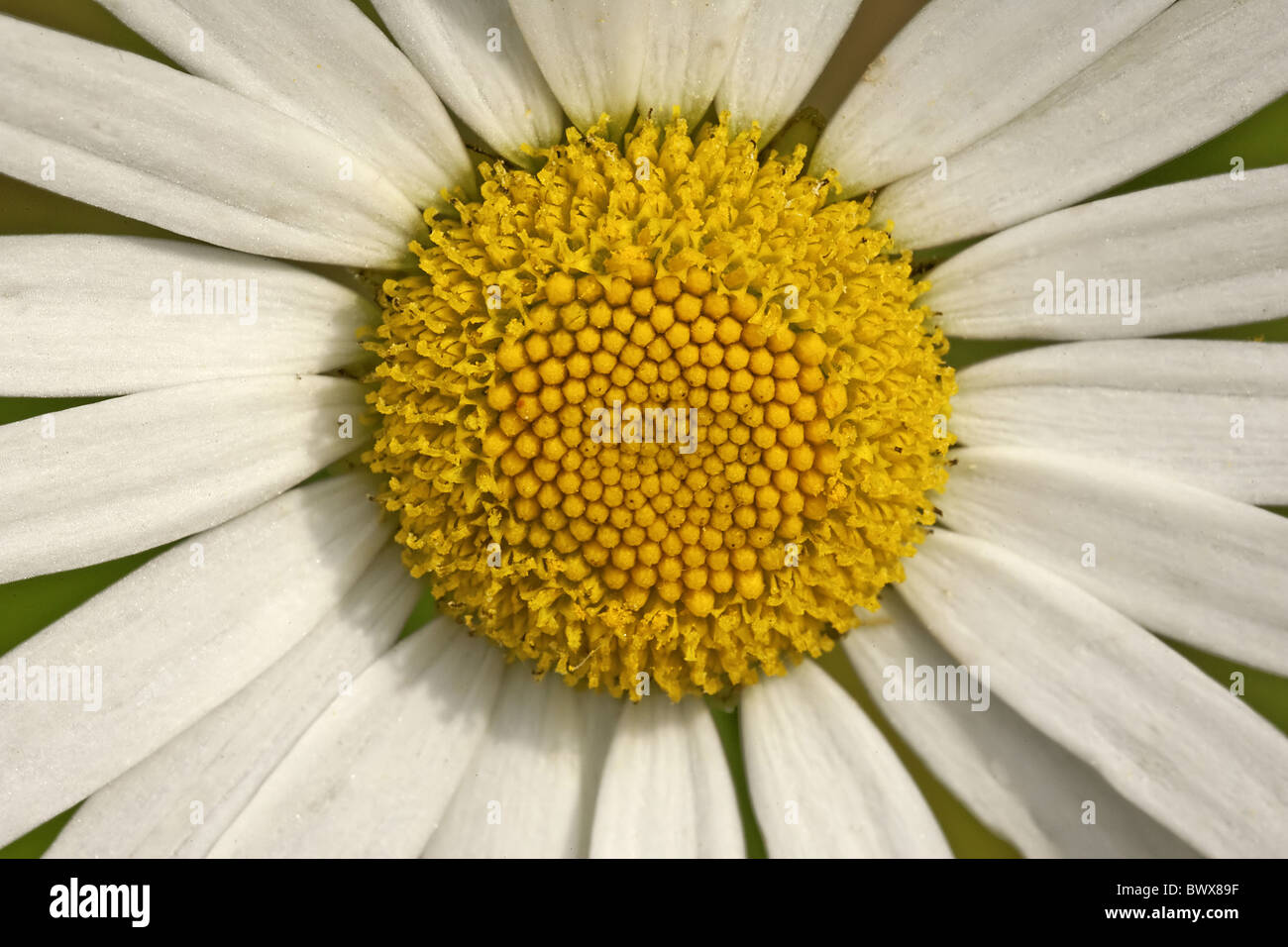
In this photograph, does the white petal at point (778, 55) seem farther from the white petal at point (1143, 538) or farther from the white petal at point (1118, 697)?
the white petal at point (1118, 697)

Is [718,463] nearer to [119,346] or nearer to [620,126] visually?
[620,126]

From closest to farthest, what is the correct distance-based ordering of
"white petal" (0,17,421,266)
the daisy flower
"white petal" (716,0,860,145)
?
"white petal" (0,17,421,266)
the daisy flower
"white petal" (716,0,860,145)

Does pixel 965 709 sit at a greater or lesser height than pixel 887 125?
lesser

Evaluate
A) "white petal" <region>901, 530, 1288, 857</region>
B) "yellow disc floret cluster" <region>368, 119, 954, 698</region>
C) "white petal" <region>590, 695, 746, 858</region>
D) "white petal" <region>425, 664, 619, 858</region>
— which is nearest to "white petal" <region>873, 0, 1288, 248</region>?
"yellow disc floret cluster" <region>368, 119, 954, 698</region>

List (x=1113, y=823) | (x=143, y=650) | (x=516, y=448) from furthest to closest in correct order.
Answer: (x=1113, y=823)
(x=143, y=650)
(x=516, y=448)

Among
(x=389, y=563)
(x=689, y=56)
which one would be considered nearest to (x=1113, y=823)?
(x=389, y=563)

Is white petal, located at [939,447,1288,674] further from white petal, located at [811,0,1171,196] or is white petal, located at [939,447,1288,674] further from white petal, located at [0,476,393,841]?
white petal, located at [0,476,393,841]

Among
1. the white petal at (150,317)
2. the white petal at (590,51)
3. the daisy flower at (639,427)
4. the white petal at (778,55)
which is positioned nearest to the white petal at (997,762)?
the daisy flower at (639,427)
